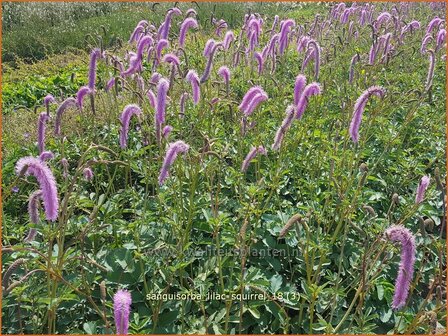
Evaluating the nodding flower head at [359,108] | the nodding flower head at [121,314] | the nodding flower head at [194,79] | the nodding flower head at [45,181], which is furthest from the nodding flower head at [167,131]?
the nodding flower head at [121,314]

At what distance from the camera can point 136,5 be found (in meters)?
14.7

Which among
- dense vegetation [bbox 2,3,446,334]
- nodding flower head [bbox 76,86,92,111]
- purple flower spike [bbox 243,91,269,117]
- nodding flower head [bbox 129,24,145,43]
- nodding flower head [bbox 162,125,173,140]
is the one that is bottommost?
dense vegetation [bbox 2,3,446,334]

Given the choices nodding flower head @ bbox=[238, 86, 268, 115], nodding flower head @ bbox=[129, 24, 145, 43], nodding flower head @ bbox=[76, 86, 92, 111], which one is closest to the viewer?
nodding flower head @ bbox=[238, 86, 268, 115]

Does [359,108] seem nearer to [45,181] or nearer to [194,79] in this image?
[194,79]

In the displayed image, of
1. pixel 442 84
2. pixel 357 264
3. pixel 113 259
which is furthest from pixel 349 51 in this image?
pixel 113 259

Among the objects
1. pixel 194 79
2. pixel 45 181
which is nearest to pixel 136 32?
pixel 194 79

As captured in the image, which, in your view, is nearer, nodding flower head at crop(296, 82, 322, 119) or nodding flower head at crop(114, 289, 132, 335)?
nodding flower head at crop(114, 289, 132, 335)

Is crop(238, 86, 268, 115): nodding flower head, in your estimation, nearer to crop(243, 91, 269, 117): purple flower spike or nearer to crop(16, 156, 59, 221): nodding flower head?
crop(243, 91, 269, 117): purple flower spike

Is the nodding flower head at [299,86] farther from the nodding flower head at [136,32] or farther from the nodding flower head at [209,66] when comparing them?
the nodding flower head at [136,32]

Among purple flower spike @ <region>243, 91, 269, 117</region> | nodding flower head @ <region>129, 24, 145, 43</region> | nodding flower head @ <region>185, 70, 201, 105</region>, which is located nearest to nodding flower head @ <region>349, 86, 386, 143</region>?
purple flower spike @ <region>243, 91, 269, 117</region>

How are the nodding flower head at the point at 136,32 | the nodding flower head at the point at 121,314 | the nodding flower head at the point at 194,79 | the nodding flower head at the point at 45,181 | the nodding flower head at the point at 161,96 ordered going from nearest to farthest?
the nodding flower head at the point at 121,314, the nodding flower head at the point at 45,181, the nodding flower head at the point at 161,96, the nodding flower head at the point at 194,79, the nodding flower head at the point at 136,32

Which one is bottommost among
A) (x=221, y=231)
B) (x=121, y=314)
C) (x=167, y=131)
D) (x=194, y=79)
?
(x=221, y=231)

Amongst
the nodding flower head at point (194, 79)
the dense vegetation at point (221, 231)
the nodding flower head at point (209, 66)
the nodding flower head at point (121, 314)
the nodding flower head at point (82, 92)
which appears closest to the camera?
the nodding flower head at point (121, 314)

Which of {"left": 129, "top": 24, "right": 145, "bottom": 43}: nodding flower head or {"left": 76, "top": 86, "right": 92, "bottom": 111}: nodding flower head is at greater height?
{"left": 129, "top": 24, "right": 145, "bottom": 43}: nodding flower head
